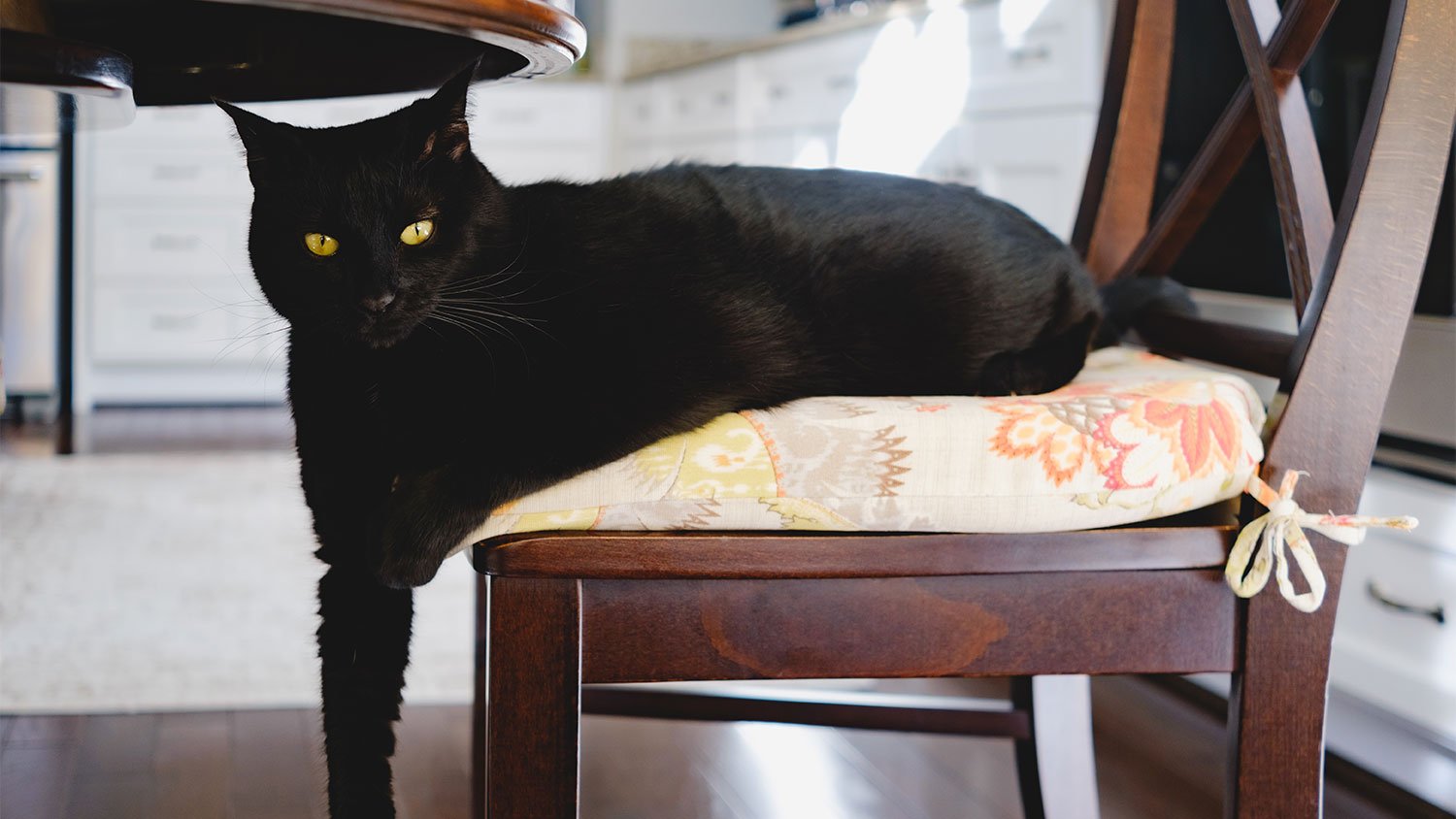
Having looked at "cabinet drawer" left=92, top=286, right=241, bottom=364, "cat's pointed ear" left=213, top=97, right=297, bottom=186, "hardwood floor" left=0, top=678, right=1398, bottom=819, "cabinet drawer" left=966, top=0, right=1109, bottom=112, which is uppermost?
"cabinet drawer" left=966, top=0, right=1109, bottom=112

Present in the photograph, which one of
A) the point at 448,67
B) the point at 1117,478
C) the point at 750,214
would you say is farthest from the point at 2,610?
the point at 1117,478

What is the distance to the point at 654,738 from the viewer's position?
1.58 m

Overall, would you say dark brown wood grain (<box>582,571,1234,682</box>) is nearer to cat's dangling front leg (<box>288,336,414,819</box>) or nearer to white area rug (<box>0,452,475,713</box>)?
cat's dangling front leg (<box>288,336,414,819</box>)

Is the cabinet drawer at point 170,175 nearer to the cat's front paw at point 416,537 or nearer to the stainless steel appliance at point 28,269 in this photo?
the stainless steel appliance at point 28,269

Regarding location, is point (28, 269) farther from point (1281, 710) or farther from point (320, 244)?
point (1281, 710)

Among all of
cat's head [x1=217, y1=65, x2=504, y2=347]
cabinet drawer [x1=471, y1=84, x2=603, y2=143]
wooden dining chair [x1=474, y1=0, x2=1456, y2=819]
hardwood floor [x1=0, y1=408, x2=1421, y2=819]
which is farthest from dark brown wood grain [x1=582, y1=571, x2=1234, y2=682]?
cabinet drawer [x1=471, y1=84, x2=603, y2=143]

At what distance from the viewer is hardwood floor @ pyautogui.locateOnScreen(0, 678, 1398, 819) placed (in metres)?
1.35

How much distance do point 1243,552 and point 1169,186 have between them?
4.39 feet

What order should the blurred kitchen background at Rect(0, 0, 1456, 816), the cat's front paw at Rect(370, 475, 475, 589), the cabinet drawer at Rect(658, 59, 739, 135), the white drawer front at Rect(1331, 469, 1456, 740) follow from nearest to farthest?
the cat's front paw at Rect(370, 475, 475, 589)
the white drawer front at Rect(1331, 469, 1456, 740)
the blurred kitchen background at Rect(0, 0, 1456, 816)
the cabinet drawer at Rect(658, 59, 739, 135)

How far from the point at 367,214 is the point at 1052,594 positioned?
1.51ft

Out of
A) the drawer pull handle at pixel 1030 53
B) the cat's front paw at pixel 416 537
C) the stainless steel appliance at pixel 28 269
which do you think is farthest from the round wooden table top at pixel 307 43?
the stainless steel appliance at pixel 28 269

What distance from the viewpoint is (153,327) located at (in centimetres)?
383

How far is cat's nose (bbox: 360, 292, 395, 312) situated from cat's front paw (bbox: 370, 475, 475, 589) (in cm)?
11

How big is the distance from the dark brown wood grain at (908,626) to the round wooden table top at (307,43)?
1.02 ft
